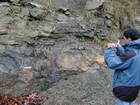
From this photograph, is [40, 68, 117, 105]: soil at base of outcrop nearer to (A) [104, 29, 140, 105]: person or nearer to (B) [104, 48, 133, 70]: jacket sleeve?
(A) [104, 29, 140, 105]: person

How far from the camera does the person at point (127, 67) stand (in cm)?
293

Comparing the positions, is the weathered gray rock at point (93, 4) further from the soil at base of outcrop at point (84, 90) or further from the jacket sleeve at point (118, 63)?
the jacket sleeve at point (118, 63)

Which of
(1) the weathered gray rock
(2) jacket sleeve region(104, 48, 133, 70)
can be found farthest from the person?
(1) the weathered gray rock

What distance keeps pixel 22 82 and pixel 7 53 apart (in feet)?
2.56

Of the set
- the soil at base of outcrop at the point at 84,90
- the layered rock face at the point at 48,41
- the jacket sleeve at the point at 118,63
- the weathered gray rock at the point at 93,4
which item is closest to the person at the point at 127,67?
the jacket sleeve at the point at 118,63

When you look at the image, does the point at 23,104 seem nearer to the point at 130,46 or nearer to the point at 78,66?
the point at 78,66

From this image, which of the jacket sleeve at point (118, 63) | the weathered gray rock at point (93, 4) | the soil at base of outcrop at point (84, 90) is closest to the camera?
the jacket sleeve at point (118, 63)

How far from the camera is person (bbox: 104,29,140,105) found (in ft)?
9.61

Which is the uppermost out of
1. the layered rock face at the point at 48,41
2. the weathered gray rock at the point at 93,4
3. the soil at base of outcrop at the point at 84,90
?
the weathered gray rock at the point at 93,4

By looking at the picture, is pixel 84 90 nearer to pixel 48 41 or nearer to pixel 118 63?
pixel 48 41

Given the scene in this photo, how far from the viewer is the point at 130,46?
3014 millimetres

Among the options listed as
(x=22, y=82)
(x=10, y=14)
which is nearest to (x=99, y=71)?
(x=22, y=82)

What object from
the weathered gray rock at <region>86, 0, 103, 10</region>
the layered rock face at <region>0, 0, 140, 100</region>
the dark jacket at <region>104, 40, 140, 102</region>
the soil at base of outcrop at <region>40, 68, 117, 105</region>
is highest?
the dark jacket at <region>104, 40, 140, 102</region>

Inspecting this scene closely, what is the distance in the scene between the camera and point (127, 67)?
2.96 meters
